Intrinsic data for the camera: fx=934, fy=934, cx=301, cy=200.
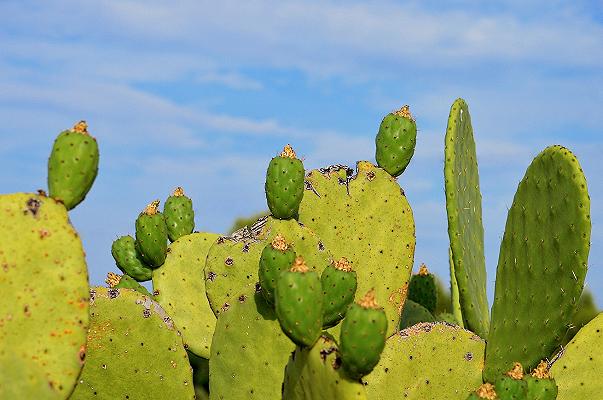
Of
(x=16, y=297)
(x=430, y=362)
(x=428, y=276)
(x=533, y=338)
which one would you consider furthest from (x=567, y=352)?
(x=428, y=276)

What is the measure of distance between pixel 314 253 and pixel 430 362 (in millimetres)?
664

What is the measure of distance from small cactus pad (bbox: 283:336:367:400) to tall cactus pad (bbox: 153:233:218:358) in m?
2.26

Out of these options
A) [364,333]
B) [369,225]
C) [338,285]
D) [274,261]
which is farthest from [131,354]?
[364,333]

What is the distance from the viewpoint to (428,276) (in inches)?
271

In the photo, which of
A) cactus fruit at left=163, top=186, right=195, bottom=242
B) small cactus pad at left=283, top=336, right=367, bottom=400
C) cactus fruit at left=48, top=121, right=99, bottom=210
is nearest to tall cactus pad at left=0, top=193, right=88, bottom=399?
Result: cactus fruit at left=48, top=121, right=99, bottom=210

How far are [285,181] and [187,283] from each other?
1.51 meters

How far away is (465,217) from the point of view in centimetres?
448

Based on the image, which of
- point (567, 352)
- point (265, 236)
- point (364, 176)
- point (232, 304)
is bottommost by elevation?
point (567, 352)

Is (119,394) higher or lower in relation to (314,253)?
lower

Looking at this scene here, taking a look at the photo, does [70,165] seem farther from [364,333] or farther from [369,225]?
[369,225]

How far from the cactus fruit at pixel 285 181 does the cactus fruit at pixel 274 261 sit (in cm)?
82

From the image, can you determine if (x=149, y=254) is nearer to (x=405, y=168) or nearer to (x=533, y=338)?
(x=405, y=168)

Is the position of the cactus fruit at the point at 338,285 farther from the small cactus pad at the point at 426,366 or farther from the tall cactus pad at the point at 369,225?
the tall cactus pad at the point at 369,225

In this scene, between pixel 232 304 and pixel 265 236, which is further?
pixel 265 236
